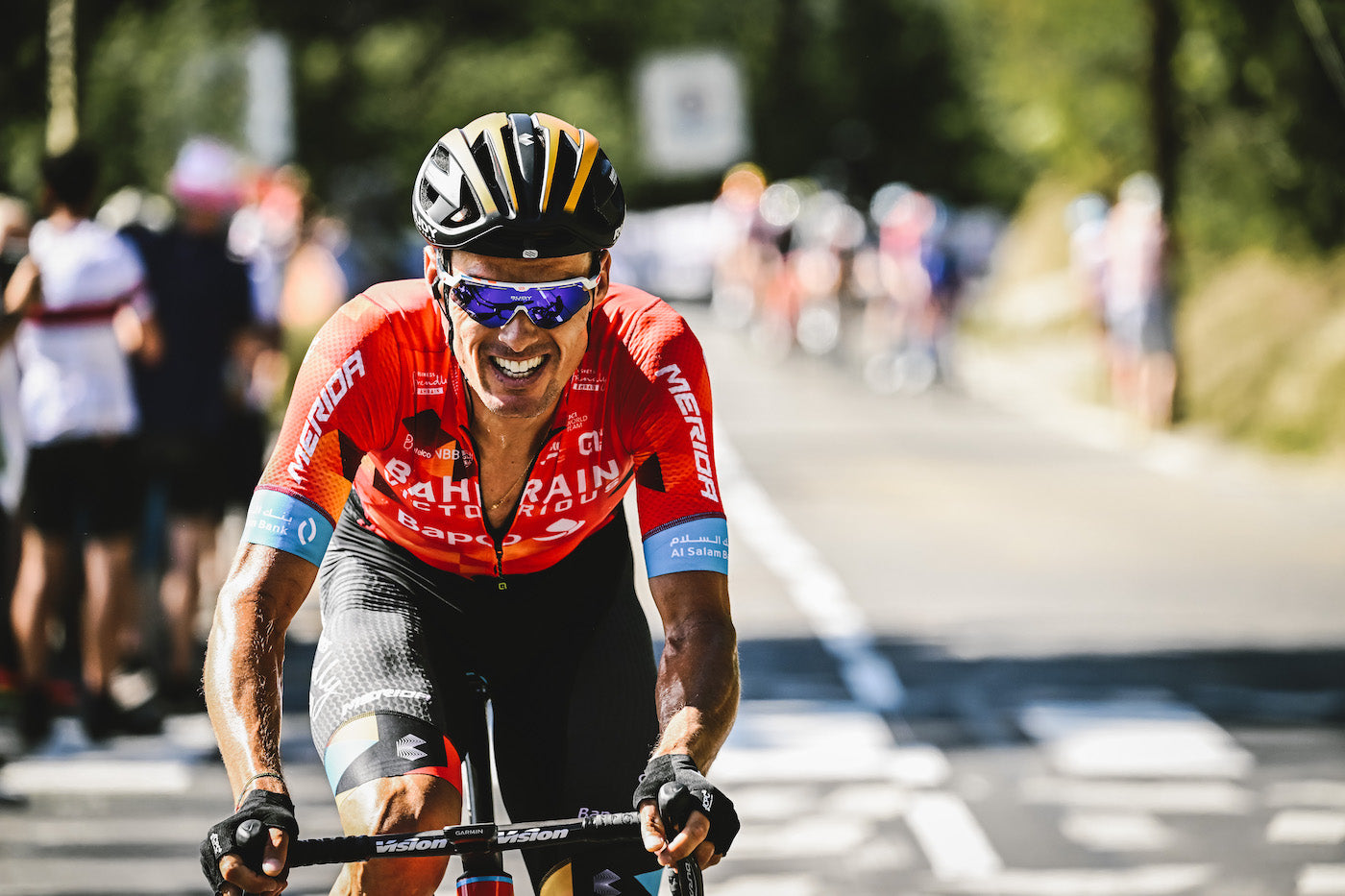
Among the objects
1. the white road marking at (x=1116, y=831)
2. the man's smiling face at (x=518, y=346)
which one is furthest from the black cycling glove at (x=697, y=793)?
the white road marking at (x=1116, y=831)

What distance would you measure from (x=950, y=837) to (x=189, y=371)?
12.4 ft

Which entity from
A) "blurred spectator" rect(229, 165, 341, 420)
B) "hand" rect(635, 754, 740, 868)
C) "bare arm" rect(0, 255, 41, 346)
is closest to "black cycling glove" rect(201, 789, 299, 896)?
"hand" rect(635, 754, 740, 868)

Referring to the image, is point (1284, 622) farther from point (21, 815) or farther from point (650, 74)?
point (650, 74)

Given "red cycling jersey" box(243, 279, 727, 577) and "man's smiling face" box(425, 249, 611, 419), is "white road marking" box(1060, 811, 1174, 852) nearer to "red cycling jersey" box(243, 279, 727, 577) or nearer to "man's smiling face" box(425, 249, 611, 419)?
"red cycling jersey" box(243, 279, 727, 577)

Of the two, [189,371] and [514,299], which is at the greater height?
[514,299]

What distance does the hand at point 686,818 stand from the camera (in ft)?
9.71

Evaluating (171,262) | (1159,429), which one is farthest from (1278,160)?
(171,262)

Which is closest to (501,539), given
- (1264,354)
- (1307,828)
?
(1307,828)

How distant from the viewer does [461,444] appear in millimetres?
3570

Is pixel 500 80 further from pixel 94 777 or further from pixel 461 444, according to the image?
pixel 461 444

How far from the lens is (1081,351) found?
85.5 ft

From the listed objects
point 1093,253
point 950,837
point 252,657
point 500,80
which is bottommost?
point 950,837

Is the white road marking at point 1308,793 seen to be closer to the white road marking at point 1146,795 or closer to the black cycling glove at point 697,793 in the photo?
the white road marking at point 1146,795

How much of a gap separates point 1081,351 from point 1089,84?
186 inches
